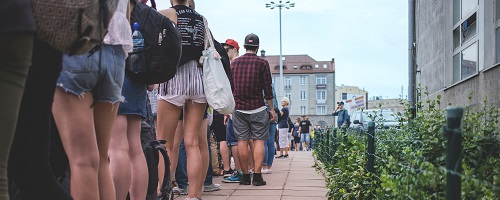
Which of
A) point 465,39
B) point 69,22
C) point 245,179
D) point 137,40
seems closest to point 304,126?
point 465,39

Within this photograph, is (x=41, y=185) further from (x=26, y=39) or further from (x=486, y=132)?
(x=486, y=132)

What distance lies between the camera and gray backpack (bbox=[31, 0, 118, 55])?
1.92 m

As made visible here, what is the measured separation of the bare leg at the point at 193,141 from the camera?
15.9ft

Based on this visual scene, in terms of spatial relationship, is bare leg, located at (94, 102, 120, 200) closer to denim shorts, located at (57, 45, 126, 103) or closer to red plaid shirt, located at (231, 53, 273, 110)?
denim shorts, located at (57, 45, 126, 103)

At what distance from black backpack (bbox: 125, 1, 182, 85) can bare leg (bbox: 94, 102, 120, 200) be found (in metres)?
0.80

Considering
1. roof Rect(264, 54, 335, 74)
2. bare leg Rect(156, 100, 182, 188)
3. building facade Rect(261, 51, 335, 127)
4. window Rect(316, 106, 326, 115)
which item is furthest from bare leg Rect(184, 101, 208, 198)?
window Rect(316, 106, 326, 115)

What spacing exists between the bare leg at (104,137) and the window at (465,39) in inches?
214

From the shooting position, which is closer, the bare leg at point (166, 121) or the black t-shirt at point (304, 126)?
the bare leg at point (166, 121)

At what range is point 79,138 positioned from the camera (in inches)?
105

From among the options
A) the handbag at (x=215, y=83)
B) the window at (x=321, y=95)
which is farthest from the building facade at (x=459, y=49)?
the window at (x=321, y=95)

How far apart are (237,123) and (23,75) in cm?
563

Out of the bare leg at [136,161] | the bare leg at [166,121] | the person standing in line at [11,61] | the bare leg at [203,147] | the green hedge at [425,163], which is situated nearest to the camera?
the person standing in line at [11,61]

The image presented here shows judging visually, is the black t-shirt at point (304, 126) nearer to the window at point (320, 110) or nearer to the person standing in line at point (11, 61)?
the person standing in line at point (11, 61)

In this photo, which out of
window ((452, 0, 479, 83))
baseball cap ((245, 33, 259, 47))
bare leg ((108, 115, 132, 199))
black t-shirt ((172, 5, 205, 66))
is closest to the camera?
bare leg ((108, 115, 132, 199))
